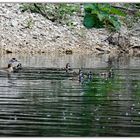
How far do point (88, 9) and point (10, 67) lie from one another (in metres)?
A: 8.06

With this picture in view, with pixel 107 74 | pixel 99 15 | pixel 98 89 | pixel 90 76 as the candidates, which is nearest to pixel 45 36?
pixel 107 74

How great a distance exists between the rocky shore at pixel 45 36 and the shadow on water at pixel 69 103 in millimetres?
6278

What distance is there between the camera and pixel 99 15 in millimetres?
8484

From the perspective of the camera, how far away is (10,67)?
54.9 ft

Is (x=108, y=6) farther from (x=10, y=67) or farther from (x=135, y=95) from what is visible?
(x=10, y=67)

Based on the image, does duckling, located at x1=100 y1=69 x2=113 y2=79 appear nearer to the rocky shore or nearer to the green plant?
the green plant

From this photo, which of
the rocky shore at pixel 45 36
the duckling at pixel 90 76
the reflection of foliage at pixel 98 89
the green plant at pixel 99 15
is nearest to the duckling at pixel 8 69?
the duckling at pixel 90 76

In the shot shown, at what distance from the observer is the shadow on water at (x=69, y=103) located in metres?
8.84

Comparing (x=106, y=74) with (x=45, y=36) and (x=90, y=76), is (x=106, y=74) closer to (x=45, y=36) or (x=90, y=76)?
(x=90, y=76)

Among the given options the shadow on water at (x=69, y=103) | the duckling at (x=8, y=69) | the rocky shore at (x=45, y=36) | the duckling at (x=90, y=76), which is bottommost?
the shadow on water at (x=69, y=103)

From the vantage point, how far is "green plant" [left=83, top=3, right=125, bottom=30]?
8.48 m

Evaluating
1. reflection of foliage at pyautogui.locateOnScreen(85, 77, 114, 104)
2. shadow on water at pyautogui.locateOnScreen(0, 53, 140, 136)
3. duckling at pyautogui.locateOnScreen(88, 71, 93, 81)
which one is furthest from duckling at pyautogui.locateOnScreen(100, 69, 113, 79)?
reflection of foliage at pyautogui.locateOnScreen(85, 77, 114, 104)

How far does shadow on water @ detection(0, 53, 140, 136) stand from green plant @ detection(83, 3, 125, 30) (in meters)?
1.17

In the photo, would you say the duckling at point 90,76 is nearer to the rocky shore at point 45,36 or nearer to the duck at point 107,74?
the duck at point 107,74
